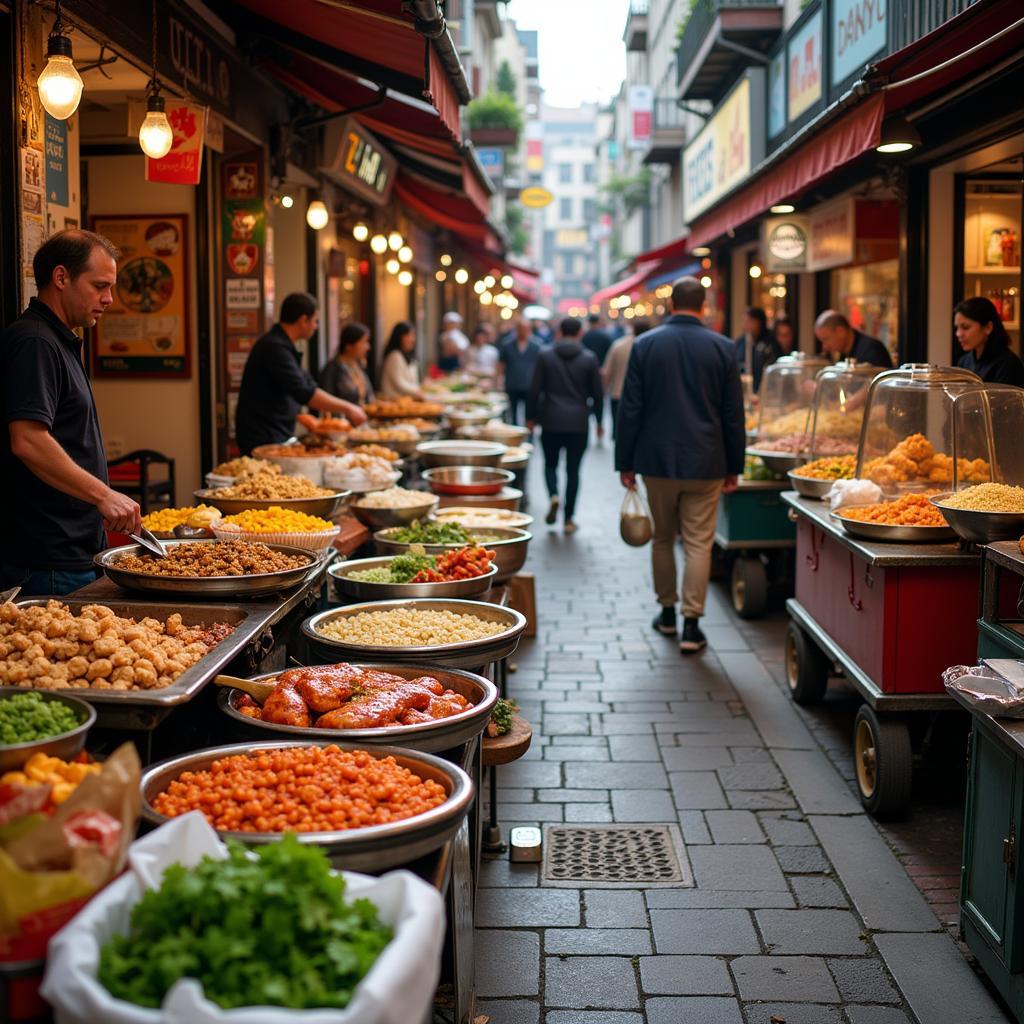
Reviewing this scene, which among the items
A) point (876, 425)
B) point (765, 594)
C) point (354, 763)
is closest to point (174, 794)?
point (354, 763)

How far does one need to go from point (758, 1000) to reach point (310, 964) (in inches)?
90.4

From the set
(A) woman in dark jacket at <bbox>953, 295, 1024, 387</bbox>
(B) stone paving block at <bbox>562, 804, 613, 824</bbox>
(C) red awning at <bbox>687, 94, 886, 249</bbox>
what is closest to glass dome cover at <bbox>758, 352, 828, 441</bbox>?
(C) red awning at <bbox>687, 94, 886, 249</bbox>

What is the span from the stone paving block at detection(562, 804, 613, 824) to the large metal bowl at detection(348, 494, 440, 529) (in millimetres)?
2041

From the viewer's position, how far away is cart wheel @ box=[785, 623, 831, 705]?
7215mm

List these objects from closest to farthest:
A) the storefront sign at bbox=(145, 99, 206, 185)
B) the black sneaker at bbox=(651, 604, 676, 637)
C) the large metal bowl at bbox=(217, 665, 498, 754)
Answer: the large metal bowl at bbox=(217, 665, 498, 754) → the storefront sign at bbox=(145, 99, 206, 185) → the black sneaker at bbox=(651, 604, 676, 637)

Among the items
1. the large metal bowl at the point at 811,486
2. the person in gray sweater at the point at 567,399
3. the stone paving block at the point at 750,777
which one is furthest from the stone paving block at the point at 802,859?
the person in gray sweater at the point at 567,399

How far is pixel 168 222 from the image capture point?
9.94 metres

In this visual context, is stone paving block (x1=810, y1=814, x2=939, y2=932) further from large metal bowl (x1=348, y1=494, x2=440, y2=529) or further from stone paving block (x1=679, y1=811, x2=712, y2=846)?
large metal bowl (x1=348, y1=494, x2=440, y2=529)

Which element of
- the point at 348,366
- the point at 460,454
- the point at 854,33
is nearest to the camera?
the point at 460,454

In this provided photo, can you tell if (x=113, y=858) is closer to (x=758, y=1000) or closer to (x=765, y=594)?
(x=758, y=1000)

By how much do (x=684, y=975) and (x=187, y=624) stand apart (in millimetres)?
2053

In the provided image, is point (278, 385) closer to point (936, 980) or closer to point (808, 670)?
point (808, 670)

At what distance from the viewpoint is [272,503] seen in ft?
20.6

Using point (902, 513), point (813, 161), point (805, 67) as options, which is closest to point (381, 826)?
point (902, 513)
